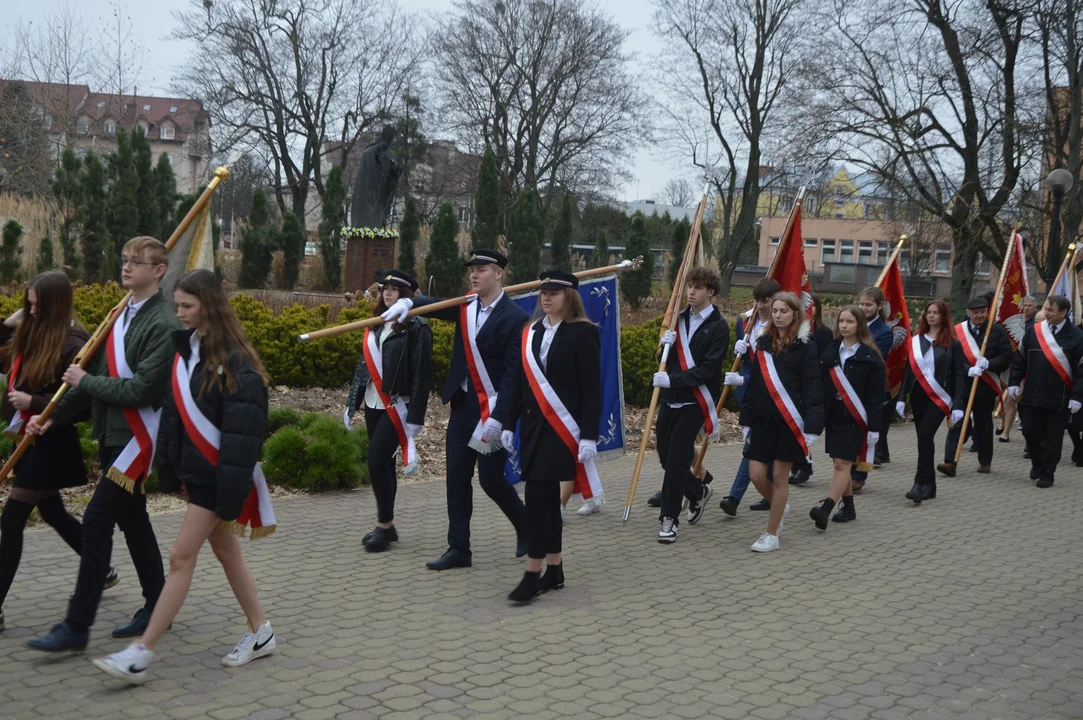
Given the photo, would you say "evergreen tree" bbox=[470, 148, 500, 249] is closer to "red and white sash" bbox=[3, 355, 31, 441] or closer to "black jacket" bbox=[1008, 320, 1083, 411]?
"black jacket" bbox=[1008, 320, 1083, 411]

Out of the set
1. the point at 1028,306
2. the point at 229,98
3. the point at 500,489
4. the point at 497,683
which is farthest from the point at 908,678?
the point at 229,98

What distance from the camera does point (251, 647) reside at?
4.83 metres

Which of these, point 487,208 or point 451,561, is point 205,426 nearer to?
point 451,561

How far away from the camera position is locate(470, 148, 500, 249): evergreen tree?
28.8 m

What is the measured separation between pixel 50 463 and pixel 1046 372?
9.20m

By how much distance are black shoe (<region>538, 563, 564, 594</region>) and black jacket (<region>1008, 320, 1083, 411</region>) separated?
261 inches

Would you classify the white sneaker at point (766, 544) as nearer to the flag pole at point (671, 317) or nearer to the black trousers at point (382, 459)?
the flag pole at point (671, 317)

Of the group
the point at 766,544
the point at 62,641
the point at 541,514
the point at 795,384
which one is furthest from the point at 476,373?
the point at 62,641

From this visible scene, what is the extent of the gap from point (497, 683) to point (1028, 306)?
396 inches

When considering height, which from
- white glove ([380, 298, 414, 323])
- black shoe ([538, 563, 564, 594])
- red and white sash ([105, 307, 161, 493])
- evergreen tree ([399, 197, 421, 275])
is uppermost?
evergreen tree ([399, 197, 421, 275])

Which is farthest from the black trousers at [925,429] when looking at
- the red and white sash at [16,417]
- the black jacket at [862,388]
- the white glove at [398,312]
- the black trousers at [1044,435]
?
the red and white sash at [16,417]

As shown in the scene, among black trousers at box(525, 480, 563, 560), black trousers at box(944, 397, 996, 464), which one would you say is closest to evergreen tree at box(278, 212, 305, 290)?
black trousers at box(944, 397, 996, 464)

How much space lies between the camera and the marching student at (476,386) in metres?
6.49

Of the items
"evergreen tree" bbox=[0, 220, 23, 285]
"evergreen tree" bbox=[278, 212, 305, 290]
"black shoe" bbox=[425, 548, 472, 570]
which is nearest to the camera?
"black shoe" bbox=[425, 548, 472, 570]
